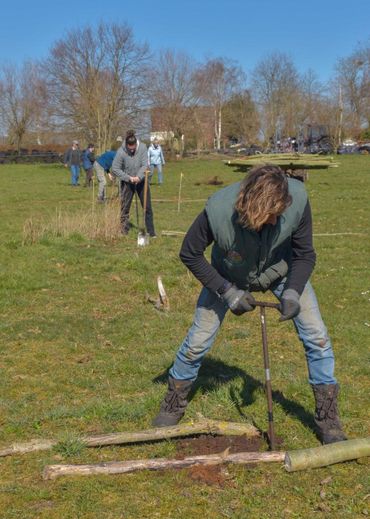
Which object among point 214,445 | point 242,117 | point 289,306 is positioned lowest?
point 214,445

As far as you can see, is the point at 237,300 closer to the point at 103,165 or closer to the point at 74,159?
the point at 103,165

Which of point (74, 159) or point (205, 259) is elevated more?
point (74, 159)

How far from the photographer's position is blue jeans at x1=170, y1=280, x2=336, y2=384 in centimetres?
391

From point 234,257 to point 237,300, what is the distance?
10.4 inches

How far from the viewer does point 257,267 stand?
3.86 metres

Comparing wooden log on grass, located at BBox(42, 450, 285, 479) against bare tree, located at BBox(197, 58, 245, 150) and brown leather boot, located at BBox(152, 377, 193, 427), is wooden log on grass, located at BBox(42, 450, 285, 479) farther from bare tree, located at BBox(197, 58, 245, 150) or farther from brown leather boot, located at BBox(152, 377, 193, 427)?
bare tree, located at BBox(197, 58, 245, 150)

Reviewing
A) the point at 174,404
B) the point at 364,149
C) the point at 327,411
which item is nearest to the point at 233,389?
the point at 174,404

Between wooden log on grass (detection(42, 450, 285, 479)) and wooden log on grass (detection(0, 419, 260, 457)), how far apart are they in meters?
0.28

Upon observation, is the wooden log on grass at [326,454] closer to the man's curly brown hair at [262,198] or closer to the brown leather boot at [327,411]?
the brown leather boot at [327,411]

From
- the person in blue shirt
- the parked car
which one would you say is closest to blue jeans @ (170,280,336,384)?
the person in blue shirt

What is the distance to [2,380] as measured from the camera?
5172 mm

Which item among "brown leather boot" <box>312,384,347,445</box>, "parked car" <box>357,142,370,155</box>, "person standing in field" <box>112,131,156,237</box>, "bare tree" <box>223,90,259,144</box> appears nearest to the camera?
"brown leather boot" <box>312,384,347,445</box>

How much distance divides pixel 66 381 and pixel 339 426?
230 centimetres

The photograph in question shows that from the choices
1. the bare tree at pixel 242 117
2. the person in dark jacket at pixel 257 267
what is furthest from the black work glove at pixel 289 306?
the bare tree at pixel 242 117
